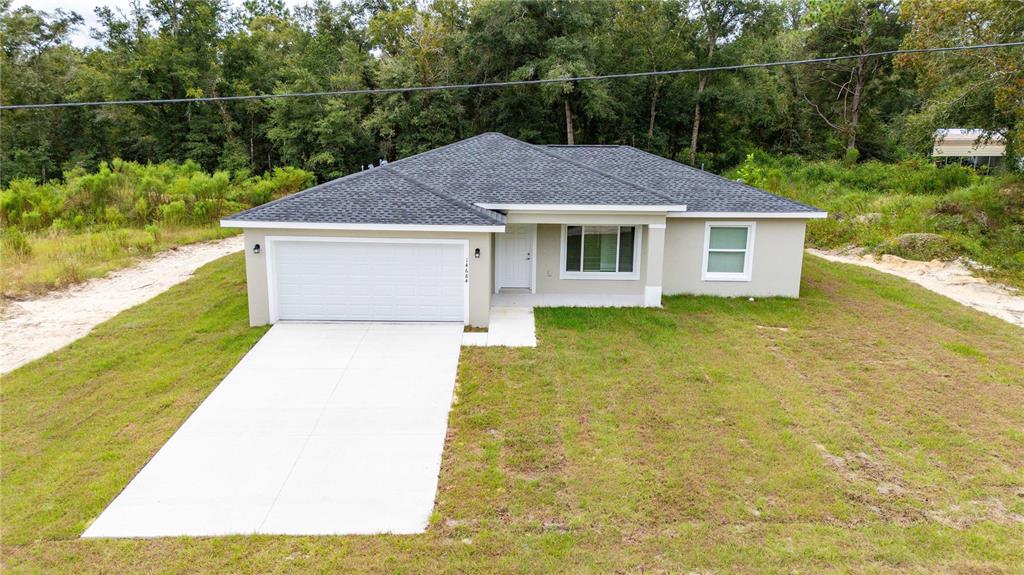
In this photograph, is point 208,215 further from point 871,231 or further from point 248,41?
point 871,231

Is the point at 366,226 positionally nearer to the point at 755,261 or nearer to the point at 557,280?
the point at 557,280

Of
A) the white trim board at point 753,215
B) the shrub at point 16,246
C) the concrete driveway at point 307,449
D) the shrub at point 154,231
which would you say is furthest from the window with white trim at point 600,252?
the shrub at point 16,246

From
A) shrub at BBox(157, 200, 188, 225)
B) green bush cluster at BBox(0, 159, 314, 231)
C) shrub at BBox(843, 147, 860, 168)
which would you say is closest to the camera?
green bush cluster at BBox(0, 159, 314, 231)

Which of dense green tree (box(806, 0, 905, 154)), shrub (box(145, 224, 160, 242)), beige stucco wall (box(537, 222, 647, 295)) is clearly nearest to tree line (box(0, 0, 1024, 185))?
dense green tree (box(806, 0, 905, 154))

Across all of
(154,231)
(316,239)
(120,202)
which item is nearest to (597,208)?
(316,239)

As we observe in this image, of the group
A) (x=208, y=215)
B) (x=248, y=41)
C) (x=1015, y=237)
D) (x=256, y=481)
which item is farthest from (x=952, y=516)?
(x=248, y=41)

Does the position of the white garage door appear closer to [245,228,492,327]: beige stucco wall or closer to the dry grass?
[245,228,492,327]: beige stucco wall
